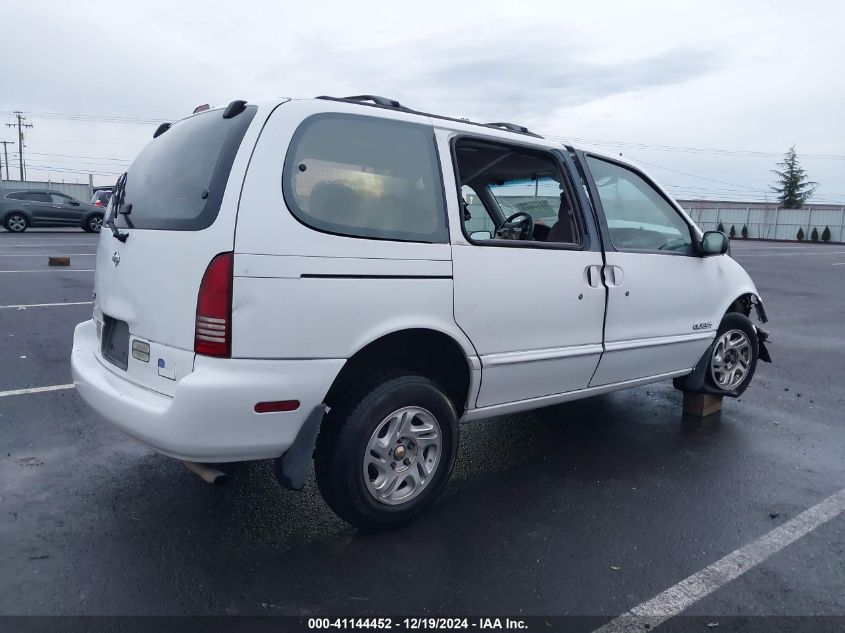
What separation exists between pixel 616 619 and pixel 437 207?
1924mm

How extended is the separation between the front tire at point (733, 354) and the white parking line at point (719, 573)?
145cm

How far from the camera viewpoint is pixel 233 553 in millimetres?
2992

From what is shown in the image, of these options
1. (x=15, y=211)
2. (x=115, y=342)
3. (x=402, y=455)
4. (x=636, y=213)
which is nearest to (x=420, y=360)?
(x=402, y=455)

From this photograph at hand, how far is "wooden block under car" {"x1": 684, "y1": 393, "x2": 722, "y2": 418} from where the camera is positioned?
16.6ft

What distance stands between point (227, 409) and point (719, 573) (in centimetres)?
217

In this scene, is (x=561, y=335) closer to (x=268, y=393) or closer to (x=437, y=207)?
(x=437, y=207)

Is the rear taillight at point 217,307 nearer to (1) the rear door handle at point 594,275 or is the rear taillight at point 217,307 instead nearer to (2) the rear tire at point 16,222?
(1) the rear door handle at point 594,275

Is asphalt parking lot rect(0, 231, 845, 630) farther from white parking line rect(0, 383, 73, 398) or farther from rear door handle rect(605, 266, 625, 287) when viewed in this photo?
rear door handle rect(605, 266, 625, 287)

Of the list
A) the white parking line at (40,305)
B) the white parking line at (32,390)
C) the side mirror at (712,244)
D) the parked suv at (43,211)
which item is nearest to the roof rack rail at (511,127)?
the side mirror at (712,244)

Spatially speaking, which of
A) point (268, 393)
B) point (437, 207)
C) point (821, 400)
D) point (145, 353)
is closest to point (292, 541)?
point (268, 393)

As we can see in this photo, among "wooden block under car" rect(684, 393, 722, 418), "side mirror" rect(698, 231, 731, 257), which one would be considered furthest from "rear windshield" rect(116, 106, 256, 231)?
"wooden block under car" rect(684, 393, 722, 418)

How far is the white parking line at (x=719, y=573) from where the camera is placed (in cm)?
259

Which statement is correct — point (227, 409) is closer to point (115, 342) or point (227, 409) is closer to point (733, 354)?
point (115, 342)

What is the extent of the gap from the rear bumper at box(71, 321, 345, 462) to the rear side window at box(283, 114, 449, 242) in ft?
2.06
